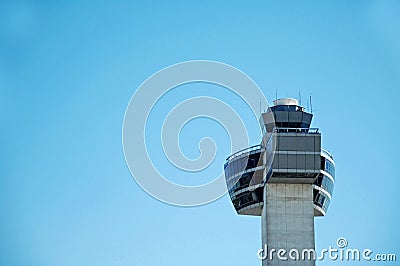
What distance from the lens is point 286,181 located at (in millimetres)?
92312

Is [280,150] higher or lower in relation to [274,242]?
higher

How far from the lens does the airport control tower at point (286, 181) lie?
9056cm

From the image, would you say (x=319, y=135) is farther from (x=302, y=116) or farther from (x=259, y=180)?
(x=259, y=180)

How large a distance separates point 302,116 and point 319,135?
4.66 metres

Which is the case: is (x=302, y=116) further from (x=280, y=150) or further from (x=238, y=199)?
(x=238, y=199)

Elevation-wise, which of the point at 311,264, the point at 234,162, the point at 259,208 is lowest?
the point at 311,264

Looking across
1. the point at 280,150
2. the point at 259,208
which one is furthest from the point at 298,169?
the point at 259,208

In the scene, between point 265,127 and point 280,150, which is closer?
point 280,150

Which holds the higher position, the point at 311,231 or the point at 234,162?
the point at 234,162

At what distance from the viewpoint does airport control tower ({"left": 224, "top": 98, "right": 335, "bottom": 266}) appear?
90562mm

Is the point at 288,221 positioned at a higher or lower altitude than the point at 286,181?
lower

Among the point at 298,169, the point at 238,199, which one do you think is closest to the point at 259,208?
the point at 238,199

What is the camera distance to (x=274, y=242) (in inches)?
3597

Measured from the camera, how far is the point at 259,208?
96812mm
